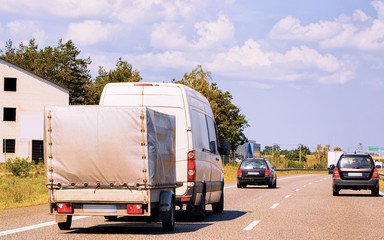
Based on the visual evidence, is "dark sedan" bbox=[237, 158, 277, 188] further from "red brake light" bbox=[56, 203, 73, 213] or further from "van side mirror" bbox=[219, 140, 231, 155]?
"red brake light" bbox=[56, 203, 73, 213]

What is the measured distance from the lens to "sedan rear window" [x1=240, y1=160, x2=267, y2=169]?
29969 millimetres

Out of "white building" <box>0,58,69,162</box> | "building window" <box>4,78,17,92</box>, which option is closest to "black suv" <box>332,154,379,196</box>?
"white building" <box>0,58,69,162</box>

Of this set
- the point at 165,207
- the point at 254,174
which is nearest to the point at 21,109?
the point at 254,174

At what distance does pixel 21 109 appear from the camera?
5581cm

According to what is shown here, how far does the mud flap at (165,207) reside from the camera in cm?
1082

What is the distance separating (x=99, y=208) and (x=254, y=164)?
20.2 meters

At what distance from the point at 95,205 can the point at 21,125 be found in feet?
154

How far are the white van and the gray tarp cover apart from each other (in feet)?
5.40

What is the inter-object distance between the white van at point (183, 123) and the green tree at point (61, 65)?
242 ft

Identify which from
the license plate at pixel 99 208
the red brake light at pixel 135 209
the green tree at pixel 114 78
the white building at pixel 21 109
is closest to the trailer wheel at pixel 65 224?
the license plate at pixel 99 208

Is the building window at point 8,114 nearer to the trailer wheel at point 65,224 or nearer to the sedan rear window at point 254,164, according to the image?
the sedan rear window at point 254,164

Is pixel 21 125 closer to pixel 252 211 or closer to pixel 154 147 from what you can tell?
pixel 252 211

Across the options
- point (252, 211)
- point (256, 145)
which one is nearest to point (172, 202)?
point (252, 211)

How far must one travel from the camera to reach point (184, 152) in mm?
12266
